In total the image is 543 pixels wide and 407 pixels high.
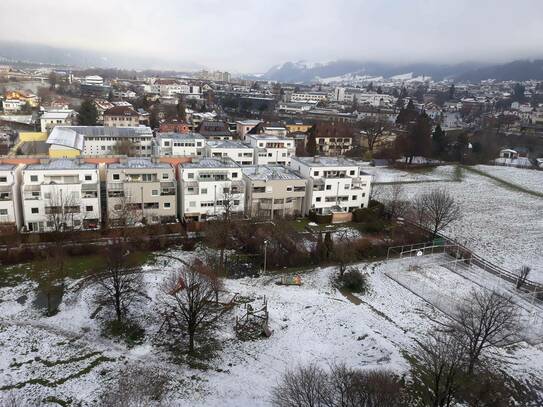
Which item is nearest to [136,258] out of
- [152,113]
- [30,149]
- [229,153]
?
[229,153]

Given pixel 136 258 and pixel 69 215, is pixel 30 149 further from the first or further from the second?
pixel 136 258

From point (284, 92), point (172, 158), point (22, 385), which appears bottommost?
point (22, 385)

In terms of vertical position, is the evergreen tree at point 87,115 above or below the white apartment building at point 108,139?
above

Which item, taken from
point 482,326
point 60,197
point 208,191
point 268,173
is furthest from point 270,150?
point 482,326

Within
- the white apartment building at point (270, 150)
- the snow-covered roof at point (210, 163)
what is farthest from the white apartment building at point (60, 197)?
the white apartment building at point (270, 150)

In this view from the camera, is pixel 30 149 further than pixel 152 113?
No

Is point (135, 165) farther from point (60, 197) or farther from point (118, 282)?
point (118, 282)

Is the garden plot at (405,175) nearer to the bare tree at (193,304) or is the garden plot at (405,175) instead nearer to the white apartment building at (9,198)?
the bare tree at (193,304)
